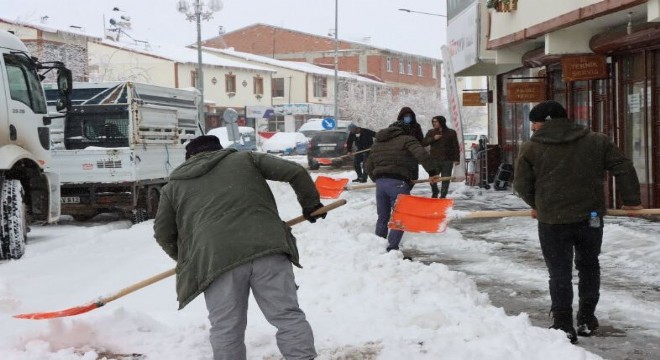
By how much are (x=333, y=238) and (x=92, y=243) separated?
12.3ft

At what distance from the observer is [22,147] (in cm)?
1078

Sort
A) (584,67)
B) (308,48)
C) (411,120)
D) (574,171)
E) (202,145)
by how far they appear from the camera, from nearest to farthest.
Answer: (202,145), (574,171), (411,120), (584,67), (308,48)

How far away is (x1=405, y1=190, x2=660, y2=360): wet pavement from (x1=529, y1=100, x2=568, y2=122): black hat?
61.1 inches

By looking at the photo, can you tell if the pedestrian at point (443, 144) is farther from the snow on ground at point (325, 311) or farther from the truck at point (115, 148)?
the truck at point (115, 148)

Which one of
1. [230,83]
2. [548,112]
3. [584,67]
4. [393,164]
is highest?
[230,83]

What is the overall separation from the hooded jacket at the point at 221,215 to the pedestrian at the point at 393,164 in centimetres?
475

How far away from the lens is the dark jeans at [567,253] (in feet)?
18.1

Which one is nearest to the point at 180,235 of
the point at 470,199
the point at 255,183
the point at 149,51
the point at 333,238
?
the point at 255,183

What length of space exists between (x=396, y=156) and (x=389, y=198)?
509 mm


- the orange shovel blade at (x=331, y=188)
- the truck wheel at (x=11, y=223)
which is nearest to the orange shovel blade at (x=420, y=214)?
the orange shovel blade at (x=331, y=188)

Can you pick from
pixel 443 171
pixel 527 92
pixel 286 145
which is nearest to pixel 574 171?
pixel 443 171

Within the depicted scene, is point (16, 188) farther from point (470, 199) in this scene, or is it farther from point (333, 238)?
point (470, 199)

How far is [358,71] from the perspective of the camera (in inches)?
2906

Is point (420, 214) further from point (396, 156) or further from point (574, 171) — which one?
point (574, 171)
